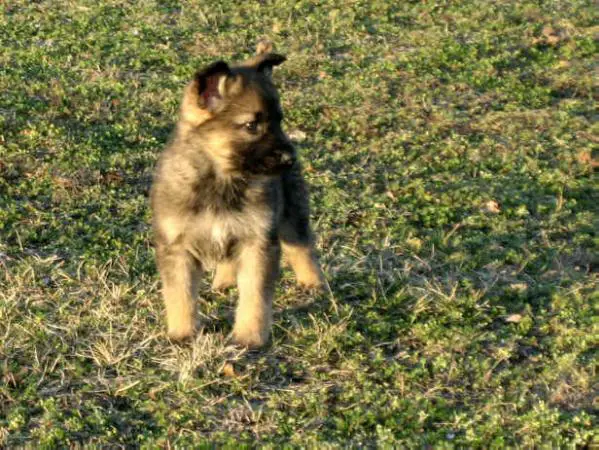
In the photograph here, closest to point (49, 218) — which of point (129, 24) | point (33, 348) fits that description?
point (33, 348)

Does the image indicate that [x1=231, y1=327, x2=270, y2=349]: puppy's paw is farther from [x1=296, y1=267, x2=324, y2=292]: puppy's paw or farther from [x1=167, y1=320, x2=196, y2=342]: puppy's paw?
[x1=296, y1=267, x2=324, y2=292]: puppy's paw

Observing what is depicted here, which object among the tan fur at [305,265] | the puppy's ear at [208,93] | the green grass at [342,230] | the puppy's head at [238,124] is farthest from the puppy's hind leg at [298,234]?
the puppy's ear at [208,93]

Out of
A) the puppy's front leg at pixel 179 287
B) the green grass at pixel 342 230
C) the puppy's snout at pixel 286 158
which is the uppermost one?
the puppy's snout at pixel 286 158

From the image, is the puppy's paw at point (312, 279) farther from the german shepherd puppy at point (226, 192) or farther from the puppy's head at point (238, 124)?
the puppy's head at point (238, 124)

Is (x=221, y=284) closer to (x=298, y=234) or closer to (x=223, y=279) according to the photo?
(x=223, y=279)

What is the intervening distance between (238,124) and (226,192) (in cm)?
41

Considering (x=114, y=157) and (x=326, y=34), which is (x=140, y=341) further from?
(x=326, y=34)

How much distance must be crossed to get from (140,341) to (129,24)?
6.85 metres

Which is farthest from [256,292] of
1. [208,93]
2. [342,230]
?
[342,230]

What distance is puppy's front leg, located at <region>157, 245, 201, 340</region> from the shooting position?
5570 mm

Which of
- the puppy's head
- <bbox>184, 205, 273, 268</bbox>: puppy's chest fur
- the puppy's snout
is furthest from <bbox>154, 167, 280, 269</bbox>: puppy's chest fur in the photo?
the puppy's snout

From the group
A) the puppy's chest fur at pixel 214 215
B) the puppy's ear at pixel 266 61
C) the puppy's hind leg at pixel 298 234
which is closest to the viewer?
the puppy's chest fur at pixel 214 215

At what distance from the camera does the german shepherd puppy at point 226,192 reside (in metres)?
5.31

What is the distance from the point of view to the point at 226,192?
5.43 m
